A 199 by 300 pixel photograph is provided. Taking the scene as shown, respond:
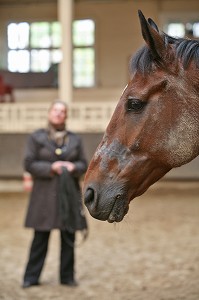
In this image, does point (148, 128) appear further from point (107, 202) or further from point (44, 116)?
point (44, 116)

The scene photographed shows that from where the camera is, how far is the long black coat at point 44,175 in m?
6.25

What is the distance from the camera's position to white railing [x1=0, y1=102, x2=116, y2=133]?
13586mm

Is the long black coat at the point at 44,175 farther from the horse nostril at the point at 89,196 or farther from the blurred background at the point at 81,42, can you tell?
the blurred background at the point at 81,42

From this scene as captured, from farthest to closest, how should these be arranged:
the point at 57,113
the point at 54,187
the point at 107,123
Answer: the point at 107,123 → the point at 54,187 → the point at 57,113

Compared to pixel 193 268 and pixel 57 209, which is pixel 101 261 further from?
pixel 57 209

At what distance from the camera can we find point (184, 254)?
8141 millimetres

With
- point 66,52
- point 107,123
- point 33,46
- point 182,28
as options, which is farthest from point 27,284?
point 33,46

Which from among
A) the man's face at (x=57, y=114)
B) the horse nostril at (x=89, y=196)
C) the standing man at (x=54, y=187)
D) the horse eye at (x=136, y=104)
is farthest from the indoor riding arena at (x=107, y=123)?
the man's face at (x=57, y=114)

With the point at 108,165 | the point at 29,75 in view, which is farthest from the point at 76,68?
the point at 108,165

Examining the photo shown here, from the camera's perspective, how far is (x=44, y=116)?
1392cm

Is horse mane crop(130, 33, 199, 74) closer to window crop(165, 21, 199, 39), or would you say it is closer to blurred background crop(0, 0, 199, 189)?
blurred background crop(0, 0, 199, 189)

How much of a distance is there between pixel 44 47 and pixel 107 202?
1663cm

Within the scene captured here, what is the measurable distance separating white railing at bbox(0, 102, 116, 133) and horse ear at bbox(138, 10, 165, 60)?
10644mm

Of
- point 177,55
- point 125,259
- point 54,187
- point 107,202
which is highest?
point 177,55
